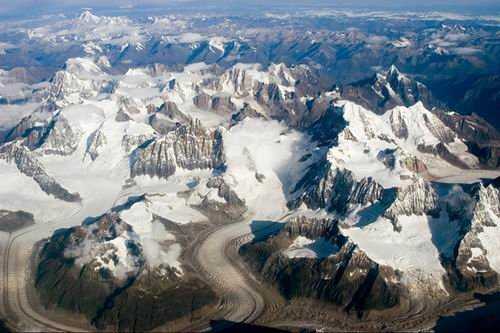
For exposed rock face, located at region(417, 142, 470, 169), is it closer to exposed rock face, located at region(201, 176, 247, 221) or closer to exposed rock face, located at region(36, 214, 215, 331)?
exposed rock face, located at region(201, 176, 247, 221)

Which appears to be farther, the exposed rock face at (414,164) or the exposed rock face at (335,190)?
the exposed rock face at (414,164)

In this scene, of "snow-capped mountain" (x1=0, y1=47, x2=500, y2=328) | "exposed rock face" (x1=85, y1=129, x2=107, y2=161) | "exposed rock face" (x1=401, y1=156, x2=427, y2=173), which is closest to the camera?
"snow-capped mountain" (x1=0, y1=47, x2=500, y2=328)

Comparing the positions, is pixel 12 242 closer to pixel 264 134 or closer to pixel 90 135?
pixel 90 135

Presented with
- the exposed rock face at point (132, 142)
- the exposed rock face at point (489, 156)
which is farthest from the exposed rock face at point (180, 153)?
the exposed rock face at point (489, 156)

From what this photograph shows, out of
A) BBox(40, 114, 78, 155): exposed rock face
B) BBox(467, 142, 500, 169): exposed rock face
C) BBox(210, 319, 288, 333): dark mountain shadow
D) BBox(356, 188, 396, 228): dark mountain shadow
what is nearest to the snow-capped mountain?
BBox(356, 188, 396, 228): dark mountain shadow

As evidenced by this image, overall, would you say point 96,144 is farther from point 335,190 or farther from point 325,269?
point 325,269

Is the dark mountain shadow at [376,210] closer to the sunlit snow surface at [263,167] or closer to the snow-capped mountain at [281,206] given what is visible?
the snow-capped mountain at [281,206]

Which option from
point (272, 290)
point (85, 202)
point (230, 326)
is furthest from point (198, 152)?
point (230, 326)

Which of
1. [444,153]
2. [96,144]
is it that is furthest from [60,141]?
[444,153]
